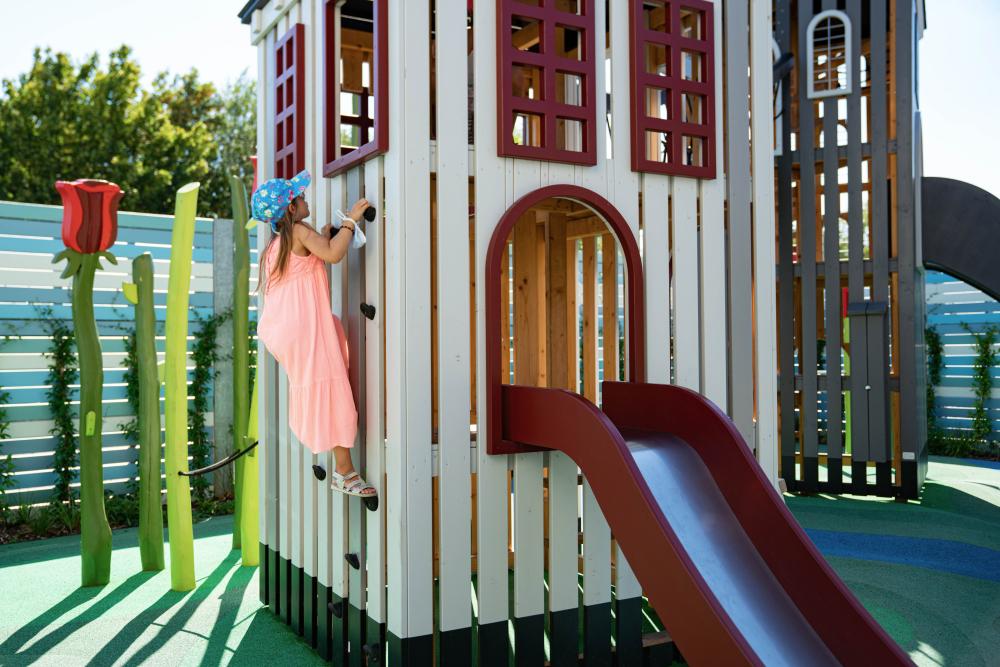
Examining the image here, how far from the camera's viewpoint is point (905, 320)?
795 cm

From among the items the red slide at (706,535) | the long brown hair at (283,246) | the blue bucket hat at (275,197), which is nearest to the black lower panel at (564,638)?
the red slide at (706,535)

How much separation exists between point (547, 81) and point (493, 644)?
233cm

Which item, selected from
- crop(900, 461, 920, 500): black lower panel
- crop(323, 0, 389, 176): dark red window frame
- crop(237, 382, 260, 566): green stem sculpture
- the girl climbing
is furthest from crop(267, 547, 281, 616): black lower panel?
crop(900, 461, 920, 500): black lower panel

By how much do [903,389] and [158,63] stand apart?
26270 millimetres

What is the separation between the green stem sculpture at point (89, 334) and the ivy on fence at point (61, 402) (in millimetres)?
1642

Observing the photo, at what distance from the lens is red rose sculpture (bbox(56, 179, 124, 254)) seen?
5340 millimetres

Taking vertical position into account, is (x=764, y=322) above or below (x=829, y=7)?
below

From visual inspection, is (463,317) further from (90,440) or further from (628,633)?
(90,440)

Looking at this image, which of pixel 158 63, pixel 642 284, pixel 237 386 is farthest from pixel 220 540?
pixel 158 63

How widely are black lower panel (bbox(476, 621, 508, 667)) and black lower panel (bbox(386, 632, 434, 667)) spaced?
0.24 metres

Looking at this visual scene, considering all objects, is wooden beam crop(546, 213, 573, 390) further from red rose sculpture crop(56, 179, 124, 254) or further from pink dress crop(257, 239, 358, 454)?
red rose sculpture crop(56, 179, 124, 254)

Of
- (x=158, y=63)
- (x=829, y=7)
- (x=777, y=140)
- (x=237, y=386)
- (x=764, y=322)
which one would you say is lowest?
(x=237, y=386)

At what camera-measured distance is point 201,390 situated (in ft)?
25.2

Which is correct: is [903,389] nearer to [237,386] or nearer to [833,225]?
[833,225]
